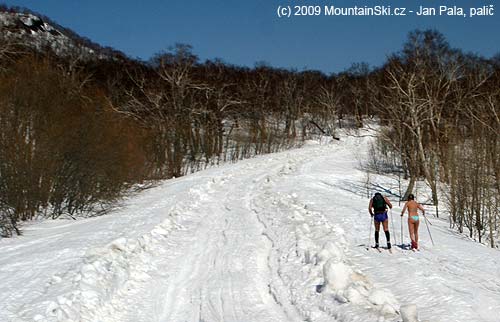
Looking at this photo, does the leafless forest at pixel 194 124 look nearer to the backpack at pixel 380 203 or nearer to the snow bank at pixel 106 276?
the snow bank at pixel 106 276

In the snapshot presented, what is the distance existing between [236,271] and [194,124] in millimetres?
44692

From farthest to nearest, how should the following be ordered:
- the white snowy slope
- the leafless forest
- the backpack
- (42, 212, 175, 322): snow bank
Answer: the leafless forest → the backpack → the white snowy slope → (42, 212, 175, 322): snow bank

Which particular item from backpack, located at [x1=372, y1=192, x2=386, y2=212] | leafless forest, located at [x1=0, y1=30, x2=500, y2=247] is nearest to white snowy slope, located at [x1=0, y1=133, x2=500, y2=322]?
backpack, located at [x1=372, y1=192, x2=386, y2=212]

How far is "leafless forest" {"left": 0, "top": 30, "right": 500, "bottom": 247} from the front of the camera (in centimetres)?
2038

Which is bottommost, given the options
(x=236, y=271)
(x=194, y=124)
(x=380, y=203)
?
(x=236, y=271)

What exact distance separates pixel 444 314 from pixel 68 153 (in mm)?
18306

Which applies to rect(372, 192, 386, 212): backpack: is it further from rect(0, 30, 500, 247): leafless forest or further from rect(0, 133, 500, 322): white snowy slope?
rect(0, 30, 500, 247): leafless forest

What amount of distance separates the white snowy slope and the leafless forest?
137 inches

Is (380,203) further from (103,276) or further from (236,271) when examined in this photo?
(103,276)

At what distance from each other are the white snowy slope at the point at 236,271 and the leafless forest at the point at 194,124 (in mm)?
3475


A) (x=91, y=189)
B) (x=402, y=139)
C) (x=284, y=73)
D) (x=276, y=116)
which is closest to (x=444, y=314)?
(x=91, y=189)

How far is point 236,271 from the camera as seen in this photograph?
11.1m

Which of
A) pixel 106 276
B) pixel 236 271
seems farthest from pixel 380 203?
pixel 106 276

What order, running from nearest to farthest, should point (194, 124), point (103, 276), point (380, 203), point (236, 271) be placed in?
1. point (103, 276)
2. point (236, 271)
3. point (380, 203)
4. point (194, 124)
